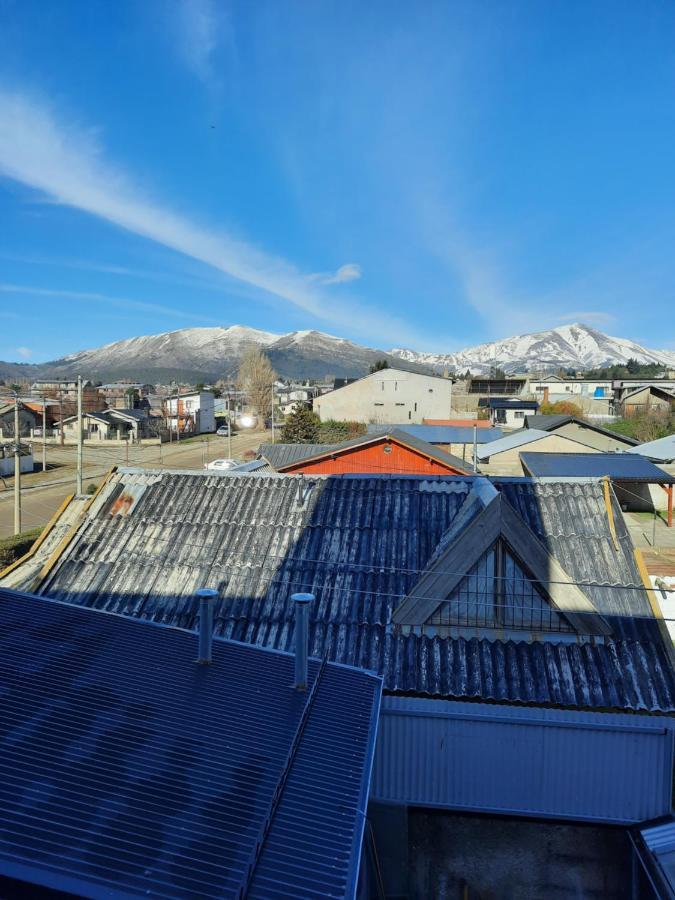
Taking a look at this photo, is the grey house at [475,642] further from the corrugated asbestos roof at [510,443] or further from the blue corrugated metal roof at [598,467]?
the corrugated asbestos roof at [510,443]

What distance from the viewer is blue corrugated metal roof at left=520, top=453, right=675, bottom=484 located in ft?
77.7

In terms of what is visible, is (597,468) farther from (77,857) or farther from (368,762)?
(77,857)

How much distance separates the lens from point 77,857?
2.56m

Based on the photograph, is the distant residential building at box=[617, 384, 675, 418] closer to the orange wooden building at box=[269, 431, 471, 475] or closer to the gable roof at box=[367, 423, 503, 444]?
the gable roof at box=[367, 423, 503, 444]

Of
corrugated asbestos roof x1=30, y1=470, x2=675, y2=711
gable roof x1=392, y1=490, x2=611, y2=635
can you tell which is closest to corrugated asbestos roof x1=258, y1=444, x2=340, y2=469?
corrugated asbestos roof x1=30, y1=470, x2=675, y2=711

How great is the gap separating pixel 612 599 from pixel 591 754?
1785 millimetres

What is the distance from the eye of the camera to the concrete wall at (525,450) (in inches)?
1197

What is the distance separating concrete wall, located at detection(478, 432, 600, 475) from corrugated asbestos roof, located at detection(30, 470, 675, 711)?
23103 mm

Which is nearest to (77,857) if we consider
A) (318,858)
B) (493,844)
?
(318,858)

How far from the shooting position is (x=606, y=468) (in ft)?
80.8

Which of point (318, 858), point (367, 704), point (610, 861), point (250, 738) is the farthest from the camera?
point (610, 861)

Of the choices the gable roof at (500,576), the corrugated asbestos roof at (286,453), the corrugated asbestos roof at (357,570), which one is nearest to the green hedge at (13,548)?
the corrugated asbestos roof at (286,453)

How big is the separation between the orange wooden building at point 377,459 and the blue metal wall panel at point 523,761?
14.1 metres

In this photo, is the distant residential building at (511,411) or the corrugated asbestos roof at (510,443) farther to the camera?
the distant residential building at (511,411)
